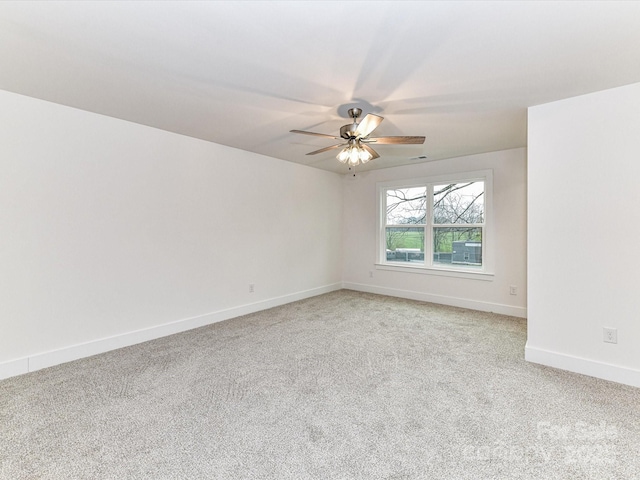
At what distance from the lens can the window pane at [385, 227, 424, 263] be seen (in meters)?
5.25

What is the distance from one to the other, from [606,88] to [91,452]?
14.5ft

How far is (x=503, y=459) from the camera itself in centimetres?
159

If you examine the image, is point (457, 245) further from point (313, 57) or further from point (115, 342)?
point (115, 342)

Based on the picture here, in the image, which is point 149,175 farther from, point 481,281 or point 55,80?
point 481,281

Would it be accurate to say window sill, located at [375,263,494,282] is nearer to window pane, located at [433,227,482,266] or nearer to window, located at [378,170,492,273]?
window, located at [378,170,492,273]

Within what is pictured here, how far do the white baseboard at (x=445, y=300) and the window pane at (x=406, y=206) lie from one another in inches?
48.9

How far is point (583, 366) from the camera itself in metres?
2.57

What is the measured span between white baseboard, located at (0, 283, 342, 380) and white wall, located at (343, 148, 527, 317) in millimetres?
2013

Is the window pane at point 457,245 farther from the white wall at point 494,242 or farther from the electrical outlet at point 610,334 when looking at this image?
the electrical outlet at point 610,334

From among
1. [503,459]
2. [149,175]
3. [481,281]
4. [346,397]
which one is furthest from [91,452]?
[481,281]

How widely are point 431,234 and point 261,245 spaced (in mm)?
2819

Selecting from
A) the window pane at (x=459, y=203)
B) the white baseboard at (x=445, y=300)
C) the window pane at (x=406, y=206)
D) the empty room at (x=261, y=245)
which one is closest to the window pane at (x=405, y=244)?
the window pane at (x=406, y=206)

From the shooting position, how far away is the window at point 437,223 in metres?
4.62

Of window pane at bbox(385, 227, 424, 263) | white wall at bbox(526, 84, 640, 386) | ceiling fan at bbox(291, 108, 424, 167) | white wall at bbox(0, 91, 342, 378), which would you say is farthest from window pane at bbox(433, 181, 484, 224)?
white wall at bbox(0, 91, 342, 378)
